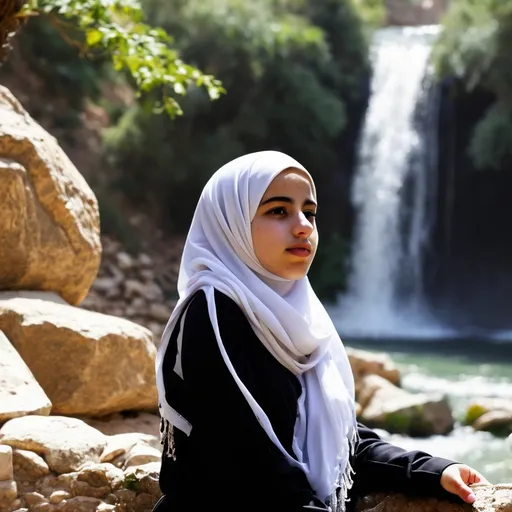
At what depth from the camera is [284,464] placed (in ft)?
6.22

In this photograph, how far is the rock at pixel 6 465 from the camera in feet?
8.71

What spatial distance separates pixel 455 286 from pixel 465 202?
1.75 meters

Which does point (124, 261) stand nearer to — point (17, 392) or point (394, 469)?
point (17, 392)

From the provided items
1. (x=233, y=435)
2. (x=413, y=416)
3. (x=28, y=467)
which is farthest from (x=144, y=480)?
(x=413, y=416)

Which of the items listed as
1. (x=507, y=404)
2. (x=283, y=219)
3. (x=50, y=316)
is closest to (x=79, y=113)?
(x=507, y=404)

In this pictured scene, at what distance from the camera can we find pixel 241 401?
1931 millimetres

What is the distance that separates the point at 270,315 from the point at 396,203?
16828 mm

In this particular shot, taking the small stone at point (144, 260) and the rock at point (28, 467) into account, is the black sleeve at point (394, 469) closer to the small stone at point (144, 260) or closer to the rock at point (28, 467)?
the rock at point (28, 467)

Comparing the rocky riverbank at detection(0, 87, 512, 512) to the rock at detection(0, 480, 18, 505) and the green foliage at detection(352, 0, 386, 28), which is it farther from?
the green foliage at detection(352, 0, 386, 28)

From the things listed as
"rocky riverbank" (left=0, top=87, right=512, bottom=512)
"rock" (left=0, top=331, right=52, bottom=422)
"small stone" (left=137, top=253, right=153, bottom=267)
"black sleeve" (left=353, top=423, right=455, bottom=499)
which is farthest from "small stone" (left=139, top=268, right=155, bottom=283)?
"black sleeve" (left=353, top=423, right=455, bottom=499)

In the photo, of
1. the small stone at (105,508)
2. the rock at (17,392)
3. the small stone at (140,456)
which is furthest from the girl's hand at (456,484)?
the rock at (17,392)

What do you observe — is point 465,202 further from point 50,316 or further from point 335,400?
point 335,400

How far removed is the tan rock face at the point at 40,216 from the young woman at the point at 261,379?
213 cm

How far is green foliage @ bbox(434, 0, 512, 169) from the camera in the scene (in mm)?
16422
